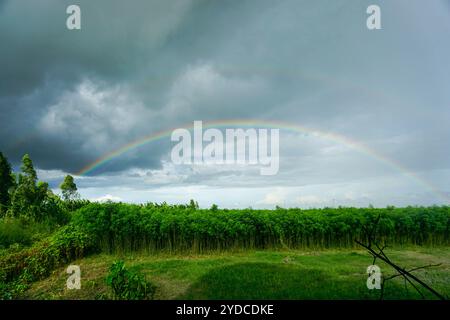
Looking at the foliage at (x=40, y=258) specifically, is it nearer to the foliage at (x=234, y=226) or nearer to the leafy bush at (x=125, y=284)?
the foliage at (x=234, y=226)

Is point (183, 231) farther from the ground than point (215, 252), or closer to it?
farther from the ground

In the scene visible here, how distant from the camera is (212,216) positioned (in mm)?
11898

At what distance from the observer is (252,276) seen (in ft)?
26.5

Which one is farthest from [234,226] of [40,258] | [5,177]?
[5,177]

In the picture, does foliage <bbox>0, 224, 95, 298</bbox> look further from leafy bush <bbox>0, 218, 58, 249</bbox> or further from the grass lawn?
leafy bush <bbox>0, 218, 58, 249</bbox>

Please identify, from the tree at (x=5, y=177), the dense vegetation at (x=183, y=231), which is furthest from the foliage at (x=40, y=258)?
the tree at (x=5, y=177)

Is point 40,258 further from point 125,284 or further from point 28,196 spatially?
point 28,196

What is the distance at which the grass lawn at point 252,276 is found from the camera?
6.95m

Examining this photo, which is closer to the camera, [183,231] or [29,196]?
[183,231]

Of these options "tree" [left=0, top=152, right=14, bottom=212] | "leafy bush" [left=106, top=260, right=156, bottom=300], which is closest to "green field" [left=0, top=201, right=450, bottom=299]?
"leafy bush" [left=106, top=260, right=156, bottom=300]
